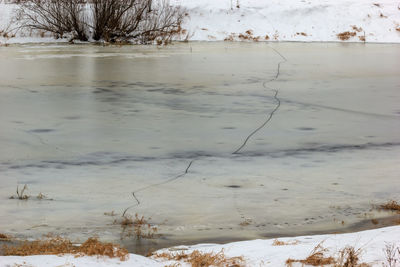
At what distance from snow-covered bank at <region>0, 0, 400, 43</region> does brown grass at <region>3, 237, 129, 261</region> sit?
51.3 feet

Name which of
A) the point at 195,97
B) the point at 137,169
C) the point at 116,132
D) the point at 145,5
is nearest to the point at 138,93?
the point at 195,97

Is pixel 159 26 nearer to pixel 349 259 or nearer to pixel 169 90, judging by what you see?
pixel 169 90

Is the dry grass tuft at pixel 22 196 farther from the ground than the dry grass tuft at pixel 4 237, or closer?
farther from the ground

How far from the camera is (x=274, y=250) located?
4.05 meters

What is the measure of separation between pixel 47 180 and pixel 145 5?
49.5 feet

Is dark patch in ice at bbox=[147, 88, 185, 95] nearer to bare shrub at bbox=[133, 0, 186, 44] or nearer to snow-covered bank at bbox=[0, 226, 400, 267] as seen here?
snow-covered bank at bbox=[0, 226, 400, 267]

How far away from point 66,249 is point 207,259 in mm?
844

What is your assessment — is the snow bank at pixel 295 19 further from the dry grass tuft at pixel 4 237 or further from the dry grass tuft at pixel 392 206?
the dry grass tuft at pixel 4 237

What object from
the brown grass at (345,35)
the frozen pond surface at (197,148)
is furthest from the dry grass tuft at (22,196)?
the brown grass at (345,35)

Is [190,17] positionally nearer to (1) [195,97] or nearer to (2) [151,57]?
(2) [151,57]

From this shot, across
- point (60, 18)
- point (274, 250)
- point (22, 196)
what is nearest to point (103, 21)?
point (60, 18)

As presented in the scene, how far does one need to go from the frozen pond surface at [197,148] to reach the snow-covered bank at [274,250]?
0.38 m

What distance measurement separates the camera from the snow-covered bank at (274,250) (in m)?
3.62

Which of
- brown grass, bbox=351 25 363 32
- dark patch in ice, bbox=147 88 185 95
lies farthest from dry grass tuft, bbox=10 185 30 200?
brown grass, bbox=351 25 363 32
